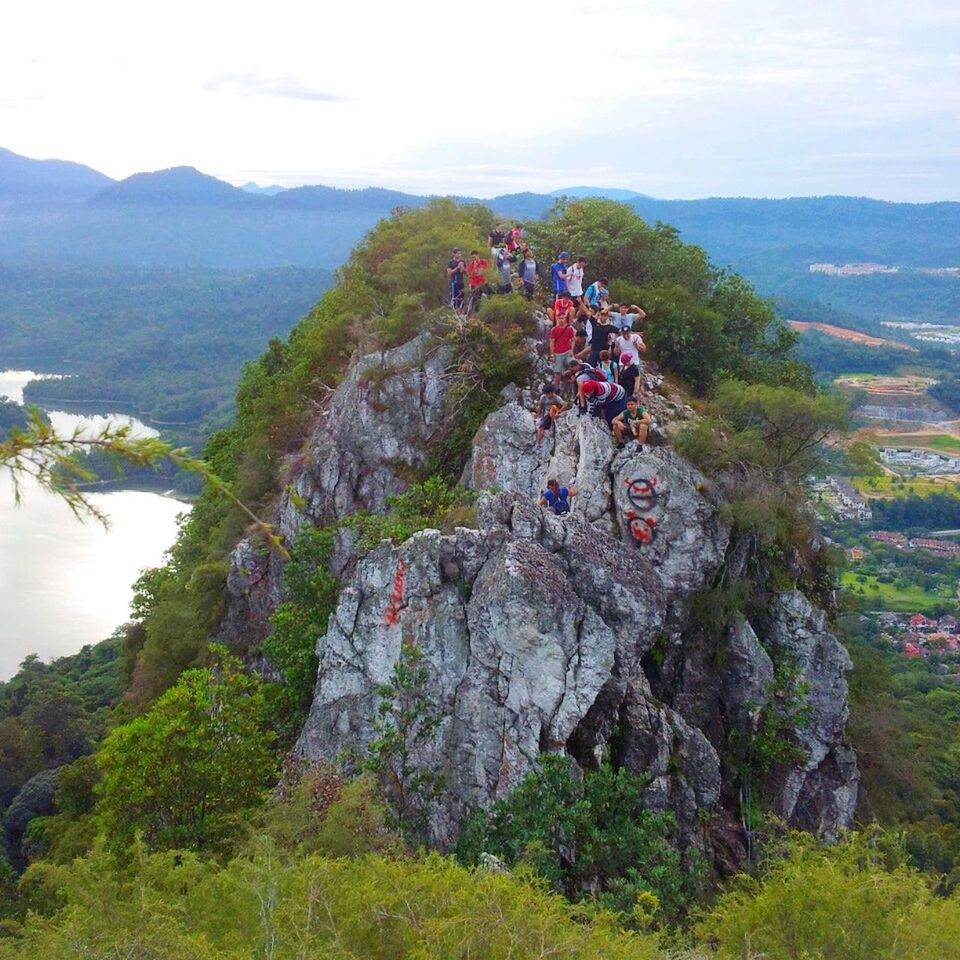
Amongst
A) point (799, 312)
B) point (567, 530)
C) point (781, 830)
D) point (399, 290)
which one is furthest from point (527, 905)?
point (799, 312)

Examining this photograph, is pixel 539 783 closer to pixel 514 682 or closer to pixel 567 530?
pixel 514 682

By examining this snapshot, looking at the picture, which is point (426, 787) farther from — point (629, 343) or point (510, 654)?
point (629, 343)

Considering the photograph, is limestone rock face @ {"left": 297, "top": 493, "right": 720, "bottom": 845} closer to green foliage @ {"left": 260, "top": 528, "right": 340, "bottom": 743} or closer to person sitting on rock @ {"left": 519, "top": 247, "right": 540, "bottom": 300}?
green foliage @ {"left": 260, "top": 528, "right": 340, "bottom": 743}

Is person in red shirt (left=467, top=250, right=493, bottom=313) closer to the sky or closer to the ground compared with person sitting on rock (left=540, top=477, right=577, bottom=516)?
closer to the sky

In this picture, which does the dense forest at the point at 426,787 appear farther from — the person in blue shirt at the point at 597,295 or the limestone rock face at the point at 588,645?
the person in blue shirt at the point at 597,295

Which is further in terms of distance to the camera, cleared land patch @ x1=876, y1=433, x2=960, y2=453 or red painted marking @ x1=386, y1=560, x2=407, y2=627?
cleared land patch @ x1=876, y1=433, x2=960, y2=453

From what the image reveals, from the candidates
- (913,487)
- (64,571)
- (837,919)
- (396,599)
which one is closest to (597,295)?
(396,599)

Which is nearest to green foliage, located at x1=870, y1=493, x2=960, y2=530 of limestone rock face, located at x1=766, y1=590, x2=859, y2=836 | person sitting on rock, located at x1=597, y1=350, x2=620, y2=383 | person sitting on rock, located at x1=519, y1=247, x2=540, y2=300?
person sitting on rock, located at x1=519, y1=247, x2=540, y2=300
